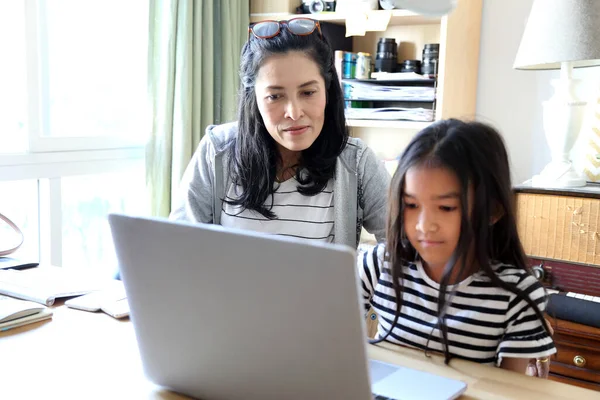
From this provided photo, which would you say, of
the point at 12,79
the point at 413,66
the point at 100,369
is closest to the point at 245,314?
the point at 100,369

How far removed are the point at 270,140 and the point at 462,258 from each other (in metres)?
0.68

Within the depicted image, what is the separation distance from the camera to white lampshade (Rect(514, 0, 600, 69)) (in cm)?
180

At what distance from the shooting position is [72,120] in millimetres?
2400

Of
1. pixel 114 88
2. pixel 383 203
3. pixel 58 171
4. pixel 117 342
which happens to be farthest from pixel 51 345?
pixel 114 88

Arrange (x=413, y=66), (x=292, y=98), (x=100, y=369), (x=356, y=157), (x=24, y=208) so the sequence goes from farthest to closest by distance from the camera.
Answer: (x=413, y=66)
(x=24, y=208)
(x=356, y=157)
(x=292, y=98)
(x=100, y=369)

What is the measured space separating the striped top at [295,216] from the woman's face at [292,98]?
0.12 metres

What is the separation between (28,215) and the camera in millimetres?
2326

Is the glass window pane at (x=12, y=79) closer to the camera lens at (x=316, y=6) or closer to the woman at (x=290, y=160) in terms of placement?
the woman at (x=290, y=160)

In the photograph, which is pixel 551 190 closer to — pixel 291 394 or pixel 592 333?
pixel 592 333

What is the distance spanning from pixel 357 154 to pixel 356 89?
1.02 metres

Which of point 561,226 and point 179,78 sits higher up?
point 179,78

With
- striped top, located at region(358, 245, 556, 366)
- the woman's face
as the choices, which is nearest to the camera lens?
the woman's face

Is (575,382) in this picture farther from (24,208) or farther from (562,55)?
(24,208)

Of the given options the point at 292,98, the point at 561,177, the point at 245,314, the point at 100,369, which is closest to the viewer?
the point at 245,314
